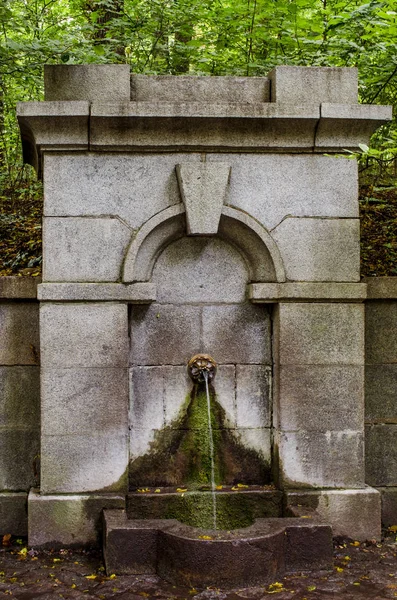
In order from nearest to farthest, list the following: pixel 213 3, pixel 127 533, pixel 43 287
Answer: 1. pixel 127 533
2. pixel 43 287
3. pixel 213 3

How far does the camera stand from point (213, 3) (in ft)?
30.8

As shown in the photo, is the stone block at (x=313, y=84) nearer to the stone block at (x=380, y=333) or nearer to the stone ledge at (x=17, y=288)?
the stone block at (x=380, y=333)

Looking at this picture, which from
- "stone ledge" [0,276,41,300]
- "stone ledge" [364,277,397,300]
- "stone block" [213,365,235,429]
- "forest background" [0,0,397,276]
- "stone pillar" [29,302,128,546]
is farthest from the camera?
"forest background" [0,0,397,276]

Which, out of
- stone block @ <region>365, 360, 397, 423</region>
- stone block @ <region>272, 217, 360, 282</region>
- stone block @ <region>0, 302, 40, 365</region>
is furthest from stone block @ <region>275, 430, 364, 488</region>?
stone block @ <region>0, 302, 40, 365</region>

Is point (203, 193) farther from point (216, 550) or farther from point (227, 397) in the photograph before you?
point (216, 550)

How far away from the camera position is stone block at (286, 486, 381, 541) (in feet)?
18.7

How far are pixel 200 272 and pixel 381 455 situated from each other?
8.03 feet

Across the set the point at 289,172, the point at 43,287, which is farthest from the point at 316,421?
the point at 43,287

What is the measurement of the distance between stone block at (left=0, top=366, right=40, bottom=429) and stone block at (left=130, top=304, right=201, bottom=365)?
37.0 inches

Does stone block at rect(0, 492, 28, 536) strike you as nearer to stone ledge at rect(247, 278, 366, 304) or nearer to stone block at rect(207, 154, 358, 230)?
stone ledge at rect(247, 278, 366, 304)

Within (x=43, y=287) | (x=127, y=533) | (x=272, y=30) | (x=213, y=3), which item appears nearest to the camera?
(x=127, y=533)

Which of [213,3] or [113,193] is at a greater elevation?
[213,3]

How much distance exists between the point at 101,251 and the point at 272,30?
15.6ft

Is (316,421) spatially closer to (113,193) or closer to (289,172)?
(289,172)
